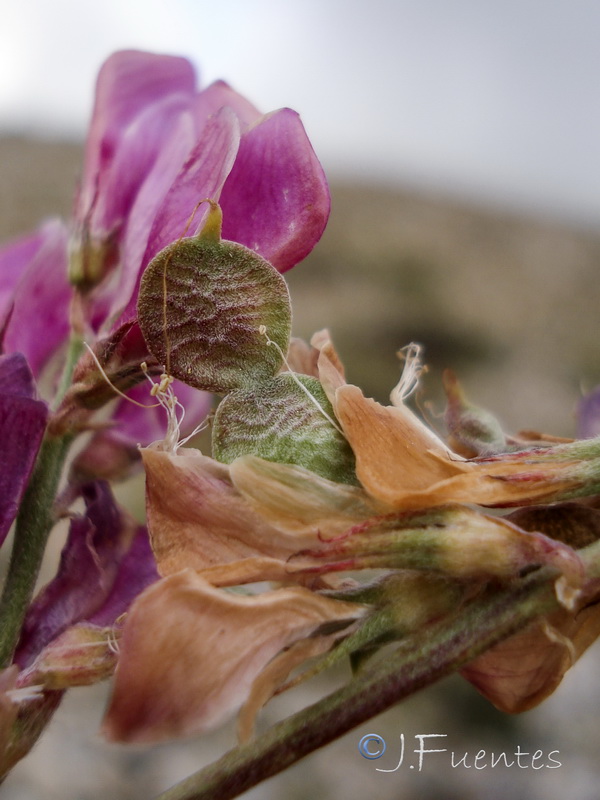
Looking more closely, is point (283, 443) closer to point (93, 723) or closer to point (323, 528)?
point (323, 528)

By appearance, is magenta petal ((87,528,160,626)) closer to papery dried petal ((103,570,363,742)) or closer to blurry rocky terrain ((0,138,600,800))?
papery dried petal ((103,570,363,742))

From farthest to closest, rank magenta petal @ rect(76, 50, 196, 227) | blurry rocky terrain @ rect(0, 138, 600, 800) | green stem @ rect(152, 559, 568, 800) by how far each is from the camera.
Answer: blurry rocky terrain @ rect(0, 138, 600, 800) < magenta petal @ rect(76, 50, 196, 227) < green stem @ rect(152, 559, 568, 800)

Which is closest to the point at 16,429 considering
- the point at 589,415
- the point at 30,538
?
the point at 30,538

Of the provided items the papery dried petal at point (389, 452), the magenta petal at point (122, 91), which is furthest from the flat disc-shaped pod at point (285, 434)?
the magenta petal at point (122, 91)

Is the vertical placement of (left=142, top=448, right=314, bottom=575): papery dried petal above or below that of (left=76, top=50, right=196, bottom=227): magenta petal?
below

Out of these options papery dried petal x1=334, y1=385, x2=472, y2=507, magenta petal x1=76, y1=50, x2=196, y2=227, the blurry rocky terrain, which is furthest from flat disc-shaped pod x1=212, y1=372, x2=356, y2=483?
the blurry rocky terrain

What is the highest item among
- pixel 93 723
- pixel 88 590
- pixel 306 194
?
pixel 306 194

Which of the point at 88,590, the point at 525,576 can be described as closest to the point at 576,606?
the point at 525,576
